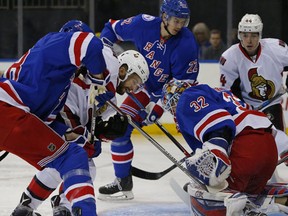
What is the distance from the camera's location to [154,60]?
490cm

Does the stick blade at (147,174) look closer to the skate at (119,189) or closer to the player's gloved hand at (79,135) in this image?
the skate at (119,189)

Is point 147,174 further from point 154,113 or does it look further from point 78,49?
point 78,49

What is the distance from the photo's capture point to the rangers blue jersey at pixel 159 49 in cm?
482

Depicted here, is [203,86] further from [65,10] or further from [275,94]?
[65,10]

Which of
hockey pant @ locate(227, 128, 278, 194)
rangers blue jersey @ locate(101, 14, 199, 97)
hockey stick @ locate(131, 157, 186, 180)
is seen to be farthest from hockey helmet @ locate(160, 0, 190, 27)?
hockey pant @ locate(227, 128, 278, 194)

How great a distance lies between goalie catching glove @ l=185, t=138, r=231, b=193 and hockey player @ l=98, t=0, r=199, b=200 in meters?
1.11

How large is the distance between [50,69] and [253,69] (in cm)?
176

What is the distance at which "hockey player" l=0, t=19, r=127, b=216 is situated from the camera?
11.4 ft

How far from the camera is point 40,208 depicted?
439cm

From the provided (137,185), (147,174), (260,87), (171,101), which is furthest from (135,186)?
(171,101)

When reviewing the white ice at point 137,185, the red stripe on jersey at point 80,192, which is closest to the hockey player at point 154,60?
the white ice at point 137,185

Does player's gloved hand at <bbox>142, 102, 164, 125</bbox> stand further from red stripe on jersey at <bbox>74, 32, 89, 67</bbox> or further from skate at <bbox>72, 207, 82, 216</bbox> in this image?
skate at <bbox>72, 207, 82, 216</bbox>

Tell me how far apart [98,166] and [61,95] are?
204 cm

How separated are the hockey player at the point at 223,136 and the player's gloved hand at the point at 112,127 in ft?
0.88
